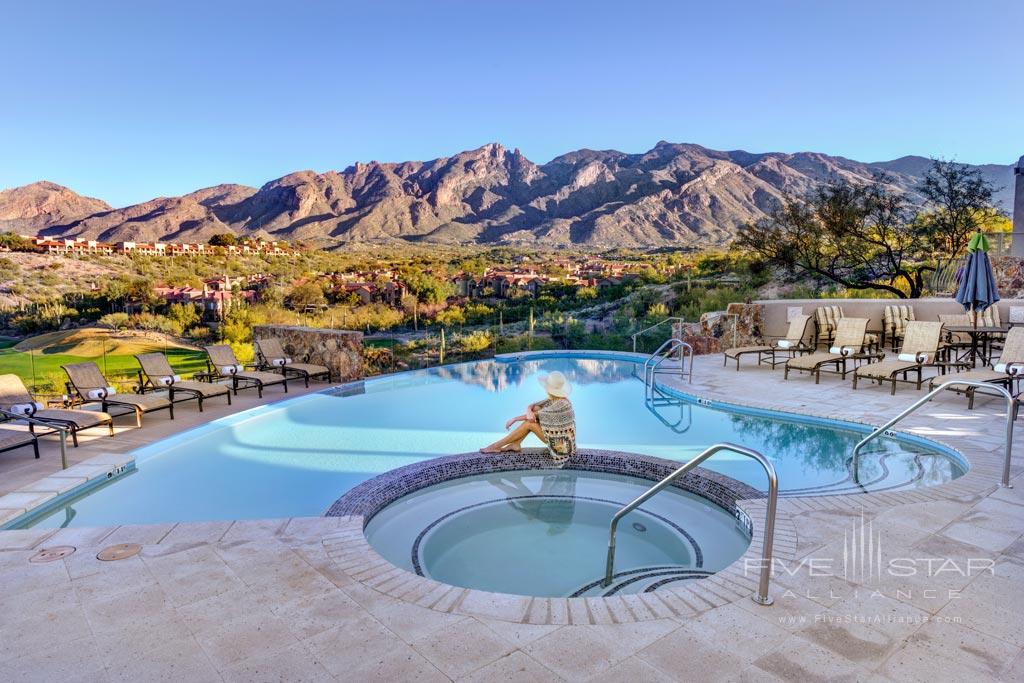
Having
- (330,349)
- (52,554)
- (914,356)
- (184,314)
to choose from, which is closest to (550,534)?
(52,554)

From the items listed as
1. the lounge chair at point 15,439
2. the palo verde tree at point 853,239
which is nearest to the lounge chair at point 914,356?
the lounge chair at point 15,439

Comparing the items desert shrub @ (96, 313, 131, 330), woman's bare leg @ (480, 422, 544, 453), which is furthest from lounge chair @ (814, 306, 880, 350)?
desert shrub @ (96, 313, 131, 330)

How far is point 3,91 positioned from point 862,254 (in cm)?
2704

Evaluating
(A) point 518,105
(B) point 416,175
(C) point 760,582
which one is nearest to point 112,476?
(C) point 760,582

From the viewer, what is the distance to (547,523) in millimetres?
4539

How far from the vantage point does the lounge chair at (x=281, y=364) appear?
30.0ft

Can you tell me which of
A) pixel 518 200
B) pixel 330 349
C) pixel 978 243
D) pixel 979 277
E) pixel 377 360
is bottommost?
pixel 377 360

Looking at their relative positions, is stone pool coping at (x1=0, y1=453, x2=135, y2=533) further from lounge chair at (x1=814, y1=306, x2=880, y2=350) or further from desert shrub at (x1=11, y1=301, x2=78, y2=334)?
lounge chair at (x1=814, y1=306, x2=880, y2=350)

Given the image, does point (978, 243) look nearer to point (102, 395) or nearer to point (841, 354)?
point (841, 354)

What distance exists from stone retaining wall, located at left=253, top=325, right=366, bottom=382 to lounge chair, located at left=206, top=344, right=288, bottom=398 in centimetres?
98

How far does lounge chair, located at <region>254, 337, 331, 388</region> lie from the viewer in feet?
30.0

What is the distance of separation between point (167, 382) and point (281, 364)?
1.96m

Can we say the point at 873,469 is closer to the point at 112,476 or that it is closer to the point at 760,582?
the point at 760,582

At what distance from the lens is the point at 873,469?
523cm
